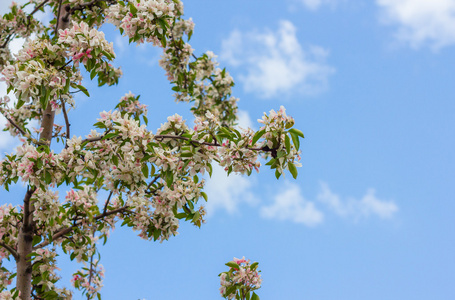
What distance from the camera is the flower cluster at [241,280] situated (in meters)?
4.82

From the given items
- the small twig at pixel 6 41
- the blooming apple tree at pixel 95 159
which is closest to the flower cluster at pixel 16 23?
the small twig at pixel 6 41

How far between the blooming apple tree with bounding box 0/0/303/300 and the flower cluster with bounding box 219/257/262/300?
0.01 meters

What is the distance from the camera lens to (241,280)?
4.83 m

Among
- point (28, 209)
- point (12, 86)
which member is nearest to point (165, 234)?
point (28, 209)

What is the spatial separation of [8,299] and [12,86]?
2.39 m

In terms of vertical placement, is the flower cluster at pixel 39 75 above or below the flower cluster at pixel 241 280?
above

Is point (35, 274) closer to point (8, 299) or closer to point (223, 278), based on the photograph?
point (8, 299)

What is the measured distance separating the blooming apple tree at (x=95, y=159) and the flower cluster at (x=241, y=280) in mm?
13

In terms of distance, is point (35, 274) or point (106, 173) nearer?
point (106, 173)

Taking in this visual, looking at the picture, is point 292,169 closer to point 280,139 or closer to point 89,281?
A: point 280,139

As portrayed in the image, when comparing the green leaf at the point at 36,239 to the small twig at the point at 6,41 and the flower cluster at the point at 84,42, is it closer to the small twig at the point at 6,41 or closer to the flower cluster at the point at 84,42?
the flower cluster at the point at 84,42

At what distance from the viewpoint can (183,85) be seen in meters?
7.96

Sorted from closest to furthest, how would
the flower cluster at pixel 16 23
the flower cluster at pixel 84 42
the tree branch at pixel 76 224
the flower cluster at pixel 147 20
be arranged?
the flower cluster at pixel 84 42, the flower cluster at pixel 147 20, the tree branch at pixel 76 224, the flower cluster at pixel 16 23

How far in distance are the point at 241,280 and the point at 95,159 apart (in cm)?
202
